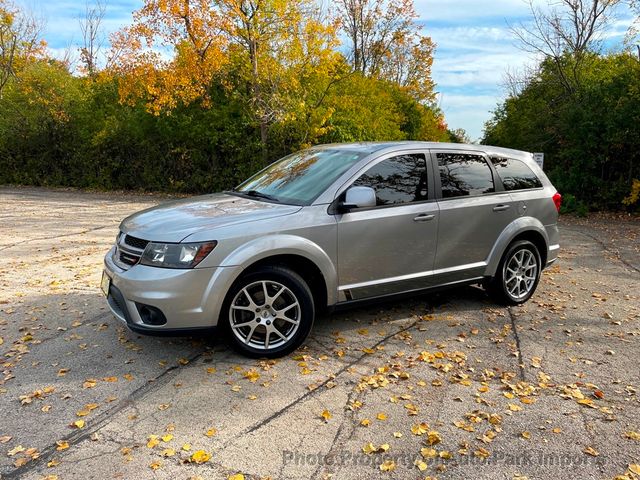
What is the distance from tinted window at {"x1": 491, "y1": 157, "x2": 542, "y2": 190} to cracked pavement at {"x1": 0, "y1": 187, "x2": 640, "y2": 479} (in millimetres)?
1316

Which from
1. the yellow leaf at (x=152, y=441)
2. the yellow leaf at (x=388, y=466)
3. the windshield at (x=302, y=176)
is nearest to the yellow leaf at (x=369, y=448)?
the yellow leaf at (x=388, y=466)

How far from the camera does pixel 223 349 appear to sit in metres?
4.44

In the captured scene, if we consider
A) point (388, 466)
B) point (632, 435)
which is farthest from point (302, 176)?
point (632, 435)

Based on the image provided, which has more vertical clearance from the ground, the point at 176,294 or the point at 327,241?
the point at 327,241

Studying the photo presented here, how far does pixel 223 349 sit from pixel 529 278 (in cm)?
345

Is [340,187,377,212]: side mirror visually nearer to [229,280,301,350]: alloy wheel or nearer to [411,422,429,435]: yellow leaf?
[229,280,301,350]: alloy wheel

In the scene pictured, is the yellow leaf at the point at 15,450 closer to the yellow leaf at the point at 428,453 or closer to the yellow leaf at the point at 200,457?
the yellow leaf at the point at 200,457

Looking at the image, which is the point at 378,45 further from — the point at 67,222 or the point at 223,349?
the point at 223,349

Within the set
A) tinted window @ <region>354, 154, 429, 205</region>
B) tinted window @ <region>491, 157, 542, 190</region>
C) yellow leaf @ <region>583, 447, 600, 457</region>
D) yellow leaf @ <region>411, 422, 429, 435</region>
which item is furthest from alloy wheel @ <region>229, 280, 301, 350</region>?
tinted window @ <region>491, 157, 542, 190</region>

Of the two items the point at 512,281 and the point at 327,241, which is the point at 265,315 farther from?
the point at 512,281

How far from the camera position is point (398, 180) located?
4855mm

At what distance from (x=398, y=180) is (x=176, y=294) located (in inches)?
88.2

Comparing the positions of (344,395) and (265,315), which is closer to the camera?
(344,395)

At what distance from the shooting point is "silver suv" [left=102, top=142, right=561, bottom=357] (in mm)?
3922
